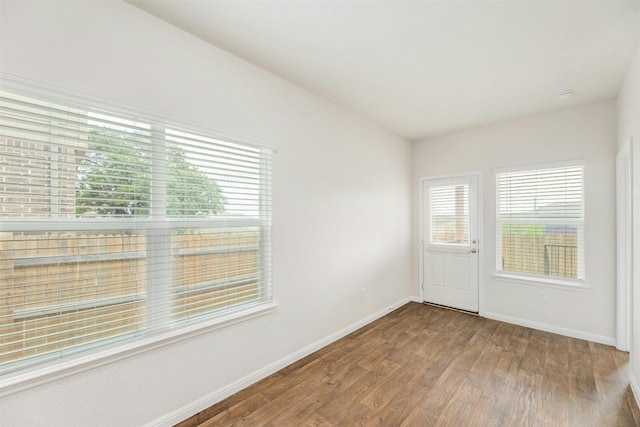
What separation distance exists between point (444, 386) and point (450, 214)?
253 cm

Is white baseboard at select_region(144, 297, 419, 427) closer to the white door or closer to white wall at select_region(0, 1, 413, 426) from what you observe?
white wall at select_region(0, 1, 413, 426)

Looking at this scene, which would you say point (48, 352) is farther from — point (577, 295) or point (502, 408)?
point (577, 295)

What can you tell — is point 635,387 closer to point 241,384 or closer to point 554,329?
point 554,329

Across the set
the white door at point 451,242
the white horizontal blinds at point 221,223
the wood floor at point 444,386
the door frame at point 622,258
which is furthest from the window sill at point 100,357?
the door frame at point 622,258

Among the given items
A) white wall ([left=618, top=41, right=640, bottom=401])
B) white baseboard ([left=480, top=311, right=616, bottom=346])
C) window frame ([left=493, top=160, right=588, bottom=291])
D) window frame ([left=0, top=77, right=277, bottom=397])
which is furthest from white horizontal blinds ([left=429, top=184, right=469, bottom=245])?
window frame ([left=0, top=77, right=277, bottom=397])

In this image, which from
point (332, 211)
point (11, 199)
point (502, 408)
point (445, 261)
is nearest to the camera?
point (11, 199)

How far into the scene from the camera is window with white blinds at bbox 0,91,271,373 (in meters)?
1.32

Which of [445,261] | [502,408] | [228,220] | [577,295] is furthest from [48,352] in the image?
[577,295]

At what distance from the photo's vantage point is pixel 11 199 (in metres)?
1.30

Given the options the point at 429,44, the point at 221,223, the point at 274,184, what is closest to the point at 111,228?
the point at 221,223

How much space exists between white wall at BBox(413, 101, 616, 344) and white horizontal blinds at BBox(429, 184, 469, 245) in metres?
0.26

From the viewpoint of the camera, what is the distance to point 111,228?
5.17ft

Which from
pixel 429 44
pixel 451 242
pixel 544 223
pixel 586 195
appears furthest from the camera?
pixel 451 242

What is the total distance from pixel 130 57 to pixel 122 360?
183 cm
